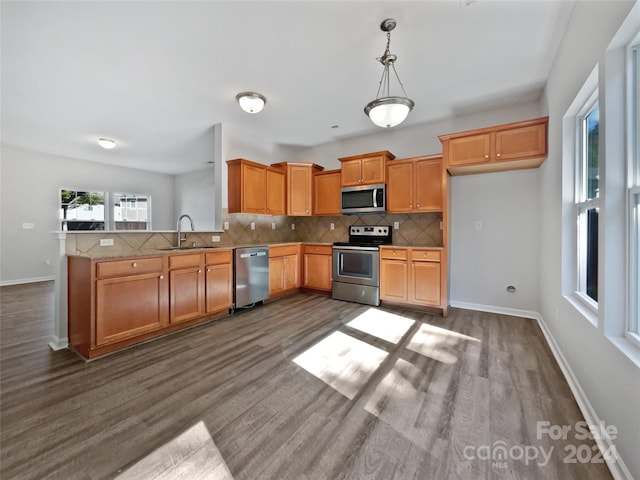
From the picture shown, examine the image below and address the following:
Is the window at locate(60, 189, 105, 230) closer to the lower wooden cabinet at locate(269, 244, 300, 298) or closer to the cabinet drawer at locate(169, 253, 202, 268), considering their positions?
the cabinet drawer at locate(169, 253, 202, 268)

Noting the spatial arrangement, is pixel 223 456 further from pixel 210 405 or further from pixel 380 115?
pixel 380 115

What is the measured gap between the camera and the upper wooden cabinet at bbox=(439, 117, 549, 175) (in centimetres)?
299

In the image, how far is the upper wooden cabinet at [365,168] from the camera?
414 cm

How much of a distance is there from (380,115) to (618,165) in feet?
5.17

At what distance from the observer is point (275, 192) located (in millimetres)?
4684

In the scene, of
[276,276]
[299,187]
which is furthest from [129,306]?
[299,187]

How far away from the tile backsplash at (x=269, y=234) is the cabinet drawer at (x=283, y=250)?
579 millimetres

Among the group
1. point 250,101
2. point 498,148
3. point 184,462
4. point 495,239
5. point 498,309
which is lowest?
point 184,462

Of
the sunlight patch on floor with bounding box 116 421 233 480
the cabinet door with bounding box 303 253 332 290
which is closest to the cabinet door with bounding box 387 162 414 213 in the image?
the cabinet door with bounding box 303 253 332 290

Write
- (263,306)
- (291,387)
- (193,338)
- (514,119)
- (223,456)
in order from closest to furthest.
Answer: (223,456)
(291,387)
(193,338)
(514,119)
(263,306)

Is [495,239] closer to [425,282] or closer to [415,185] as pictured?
[425,282]

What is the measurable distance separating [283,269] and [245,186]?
1478 mm

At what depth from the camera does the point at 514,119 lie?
140 inches

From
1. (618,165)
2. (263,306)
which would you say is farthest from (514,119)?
(263,306)
